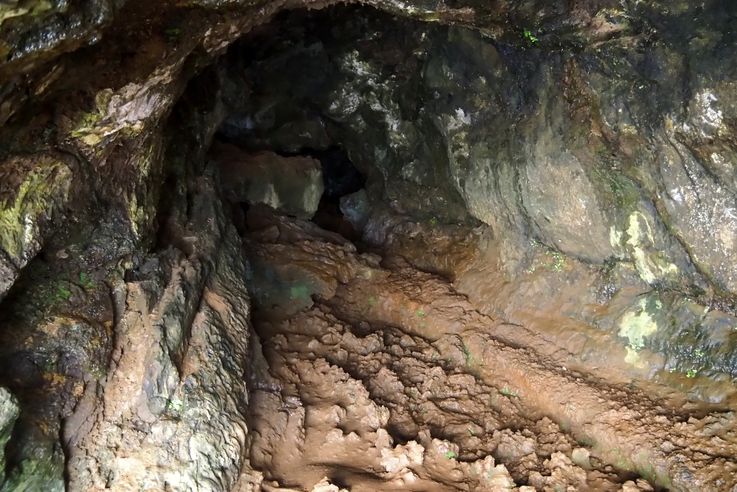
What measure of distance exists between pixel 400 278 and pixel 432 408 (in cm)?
279

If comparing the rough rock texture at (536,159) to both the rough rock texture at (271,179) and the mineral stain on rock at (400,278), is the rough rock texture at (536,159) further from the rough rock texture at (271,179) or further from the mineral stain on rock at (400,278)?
the rough rock texture at (271,179)

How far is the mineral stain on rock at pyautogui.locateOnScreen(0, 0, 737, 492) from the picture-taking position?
360cm

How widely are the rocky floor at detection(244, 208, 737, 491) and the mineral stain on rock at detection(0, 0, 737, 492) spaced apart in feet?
0.09

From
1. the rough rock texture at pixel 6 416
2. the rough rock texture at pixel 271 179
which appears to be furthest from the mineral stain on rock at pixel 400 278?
the rough rock texture at pixel 271 179

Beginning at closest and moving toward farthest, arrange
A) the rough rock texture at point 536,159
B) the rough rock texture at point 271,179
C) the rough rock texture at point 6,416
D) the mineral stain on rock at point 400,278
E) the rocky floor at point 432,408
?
the rough rock texture at point 6,416
the mineral stain on rock at point 400,278
the rocky floor at point 432,408
the rough rock texture at point 536,159
the rough rock texture at point 271,179

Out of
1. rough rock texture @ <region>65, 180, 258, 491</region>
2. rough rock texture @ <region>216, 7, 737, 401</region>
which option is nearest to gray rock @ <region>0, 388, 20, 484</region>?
rough rock texture @ <region>65, 180, 258, 491</region>

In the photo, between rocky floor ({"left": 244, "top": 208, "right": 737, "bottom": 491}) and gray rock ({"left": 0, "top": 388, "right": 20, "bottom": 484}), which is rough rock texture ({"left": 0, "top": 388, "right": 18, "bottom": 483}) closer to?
gray rock ({"left": 0, "top": 388, "right": 20, "bottom": 484})

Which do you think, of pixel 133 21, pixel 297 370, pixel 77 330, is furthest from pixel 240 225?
pixel 133 21

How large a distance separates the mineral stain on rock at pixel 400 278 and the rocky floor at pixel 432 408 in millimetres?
28

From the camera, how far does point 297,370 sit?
6156 mm

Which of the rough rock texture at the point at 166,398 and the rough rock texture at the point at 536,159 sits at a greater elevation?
the rough rock texture at the point at 536,159

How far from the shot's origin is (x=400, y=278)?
27.3 feet

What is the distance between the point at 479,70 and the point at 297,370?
14.1ft

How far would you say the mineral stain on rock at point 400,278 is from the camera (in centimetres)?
360
